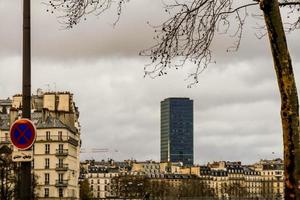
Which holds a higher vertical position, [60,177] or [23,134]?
[23,134]

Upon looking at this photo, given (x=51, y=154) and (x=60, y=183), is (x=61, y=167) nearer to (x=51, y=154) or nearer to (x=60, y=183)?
(x=60, y=183)

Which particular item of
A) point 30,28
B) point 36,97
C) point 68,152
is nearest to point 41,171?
point 68,152

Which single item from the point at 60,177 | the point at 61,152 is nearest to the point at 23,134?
the point at 61,152

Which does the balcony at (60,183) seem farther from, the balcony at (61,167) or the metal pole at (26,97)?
the metal pole at (26,97)

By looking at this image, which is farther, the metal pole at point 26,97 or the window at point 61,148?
the window at point 61,148

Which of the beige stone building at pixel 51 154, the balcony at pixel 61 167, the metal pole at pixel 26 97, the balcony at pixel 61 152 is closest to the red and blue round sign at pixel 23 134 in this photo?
the metal pole at pixel 26 97

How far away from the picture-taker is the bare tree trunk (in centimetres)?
1333

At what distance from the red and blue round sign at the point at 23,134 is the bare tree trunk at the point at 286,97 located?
4482 mm

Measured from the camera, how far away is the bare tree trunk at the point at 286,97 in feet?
43.7

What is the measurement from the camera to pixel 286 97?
531 inches

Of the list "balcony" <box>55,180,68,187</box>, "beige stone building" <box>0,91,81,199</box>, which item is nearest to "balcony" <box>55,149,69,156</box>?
"beige stone building" <box>0,91,81,199</box>

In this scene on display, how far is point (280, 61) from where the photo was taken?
1360 centimetres

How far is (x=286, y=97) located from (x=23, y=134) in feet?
15.6

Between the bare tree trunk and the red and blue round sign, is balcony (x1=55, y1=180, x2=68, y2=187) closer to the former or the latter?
the red and blue round sign
